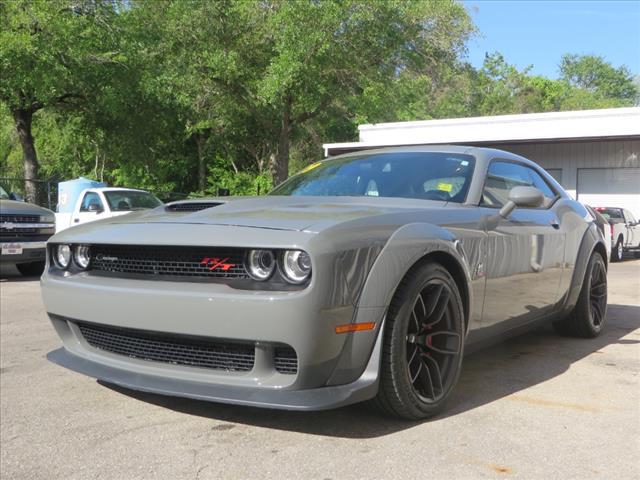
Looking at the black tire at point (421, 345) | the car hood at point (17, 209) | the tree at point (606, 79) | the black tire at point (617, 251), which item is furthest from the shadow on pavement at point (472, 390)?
the tree at point (606, 79)

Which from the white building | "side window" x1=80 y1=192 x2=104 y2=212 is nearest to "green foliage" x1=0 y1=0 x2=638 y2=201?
the white building

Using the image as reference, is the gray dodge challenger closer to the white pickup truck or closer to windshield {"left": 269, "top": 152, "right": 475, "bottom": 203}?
windshield {"left": 269, "top": 152, "right": 475, "bottom": 203}

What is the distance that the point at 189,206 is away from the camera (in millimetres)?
3639

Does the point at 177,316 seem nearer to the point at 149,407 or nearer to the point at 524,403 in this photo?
the point at 149,407

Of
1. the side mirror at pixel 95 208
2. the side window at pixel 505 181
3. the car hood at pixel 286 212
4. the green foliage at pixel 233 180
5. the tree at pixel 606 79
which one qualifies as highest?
the tree at pixel 606 79

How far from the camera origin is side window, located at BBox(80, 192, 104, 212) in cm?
1334

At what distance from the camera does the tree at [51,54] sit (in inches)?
647

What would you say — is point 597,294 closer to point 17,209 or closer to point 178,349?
point 178,349

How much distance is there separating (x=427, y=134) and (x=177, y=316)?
76.5 feet

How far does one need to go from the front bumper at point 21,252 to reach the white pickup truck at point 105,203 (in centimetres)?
284

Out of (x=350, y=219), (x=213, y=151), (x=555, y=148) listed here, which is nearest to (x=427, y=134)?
(x=555, y=148)

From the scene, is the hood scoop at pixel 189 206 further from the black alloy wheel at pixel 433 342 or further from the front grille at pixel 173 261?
the black alloy wheel at pixel 433 342

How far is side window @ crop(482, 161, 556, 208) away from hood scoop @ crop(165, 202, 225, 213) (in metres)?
1.62

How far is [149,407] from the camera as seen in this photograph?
11.1 feet
